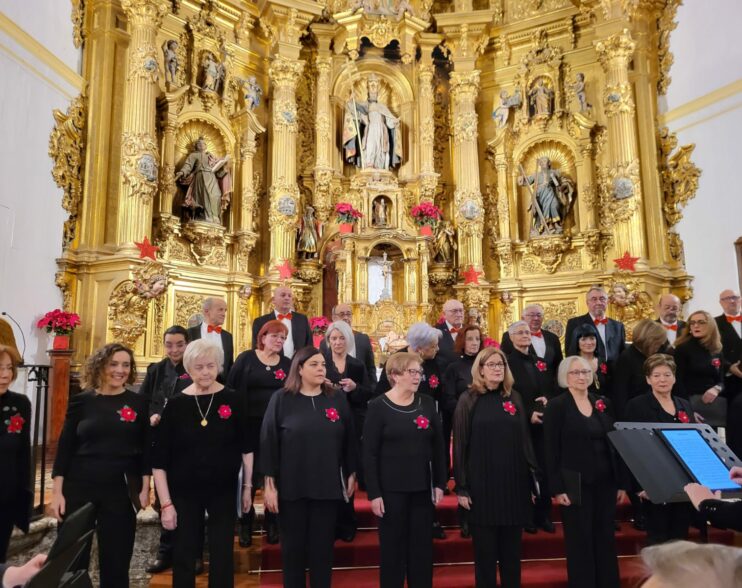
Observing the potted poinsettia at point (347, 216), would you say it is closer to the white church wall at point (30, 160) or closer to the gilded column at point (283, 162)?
the gilded column at point (283, 162)

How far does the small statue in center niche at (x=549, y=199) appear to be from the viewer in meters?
11.7

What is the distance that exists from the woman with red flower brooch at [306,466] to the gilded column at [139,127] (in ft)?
21.4

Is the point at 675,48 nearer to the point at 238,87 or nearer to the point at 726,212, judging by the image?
the point at 726,212

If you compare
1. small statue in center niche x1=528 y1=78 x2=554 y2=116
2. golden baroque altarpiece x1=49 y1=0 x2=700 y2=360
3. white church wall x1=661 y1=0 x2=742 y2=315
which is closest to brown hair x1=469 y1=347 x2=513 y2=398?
golden baroque altarpiece x1=49 y1=0 x2=700 y2=360

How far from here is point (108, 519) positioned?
3389mm

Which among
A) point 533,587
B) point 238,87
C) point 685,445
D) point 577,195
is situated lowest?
point 533,587

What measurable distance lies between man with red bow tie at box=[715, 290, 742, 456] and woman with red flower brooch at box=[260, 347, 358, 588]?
2.60 m

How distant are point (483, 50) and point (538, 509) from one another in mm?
10334

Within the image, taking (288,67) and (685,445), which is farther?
(288,67)

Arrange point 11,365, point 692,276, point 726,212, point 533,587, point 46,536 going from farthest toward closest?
1. point 692,276
2. point 726,212
3. point 46,536
4. point 533,587
5. point 11,365

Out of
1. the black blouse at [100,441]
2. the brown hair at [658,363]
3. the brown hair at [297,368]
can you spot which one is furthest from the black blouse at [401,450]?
the brown hair at [658,363]

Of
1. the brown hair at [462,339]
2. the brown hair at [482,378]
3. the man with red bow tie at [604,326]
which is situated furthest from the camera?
the man with red bow tie at [604,326]

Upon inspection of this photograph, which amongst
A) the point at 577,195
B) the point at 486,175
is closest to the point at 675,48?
the point at 577,195

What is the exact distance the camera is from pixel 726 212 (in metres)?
9.41
